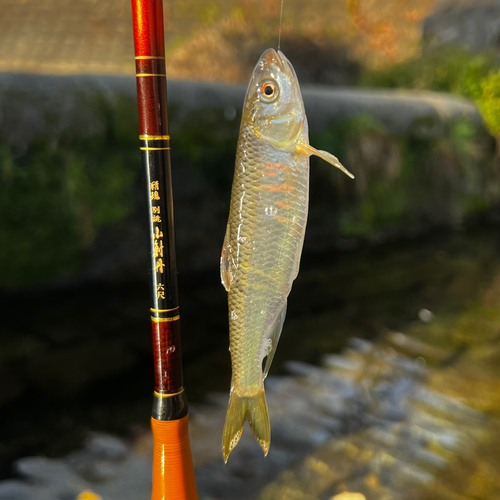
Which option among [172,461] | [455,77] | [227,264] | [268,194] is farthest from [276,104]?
[455,77]

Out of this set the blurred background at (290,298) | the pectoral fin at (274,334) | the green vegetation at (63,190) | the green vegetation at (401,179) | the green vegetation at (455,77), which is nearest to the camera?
the pectoral fin at (274,334)

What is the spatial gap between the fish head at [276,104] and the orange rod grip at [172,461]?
1126mm

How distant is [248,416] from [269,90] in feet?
3.33

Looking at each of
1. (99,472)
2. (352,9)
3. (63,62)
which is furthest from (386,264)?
(352,9)

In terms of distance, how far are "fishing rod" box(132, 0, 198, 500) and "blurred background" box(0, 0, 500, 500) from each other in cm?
75

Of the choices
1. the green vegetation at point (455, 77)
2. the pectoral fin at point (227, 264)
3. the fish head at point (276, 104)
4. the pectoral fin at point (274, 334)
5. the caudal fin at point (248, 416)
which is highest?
the green vegetation at point (455, 77)

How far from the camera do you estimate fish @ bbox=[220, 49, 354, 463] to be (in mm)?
1384

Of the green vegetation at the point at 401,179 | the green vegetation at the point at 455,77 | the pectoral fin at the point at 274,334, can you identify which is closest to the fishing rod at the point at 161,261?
the pectoral fin at the point at 274,334

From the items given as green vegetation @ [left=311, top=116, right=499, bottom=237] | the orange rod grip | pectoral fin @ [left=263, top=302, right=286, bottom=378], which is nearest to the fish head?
pectoral fin @ [left=263, top=302, right=286, bottom=378]

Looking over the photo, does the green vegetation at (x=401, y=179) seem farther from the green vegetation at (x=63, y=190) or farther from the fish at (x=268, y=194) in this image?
the fish at (x=268, y=194)

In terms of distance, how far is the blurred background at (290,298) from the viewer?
274cm

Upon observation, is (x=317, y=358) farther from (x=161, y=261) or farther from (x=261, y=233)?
(x=261, y=233)

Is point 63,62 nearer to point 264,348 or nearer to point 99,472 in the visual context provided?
point 99,472

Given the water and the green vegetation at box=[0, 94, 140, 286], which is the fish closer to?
the water
